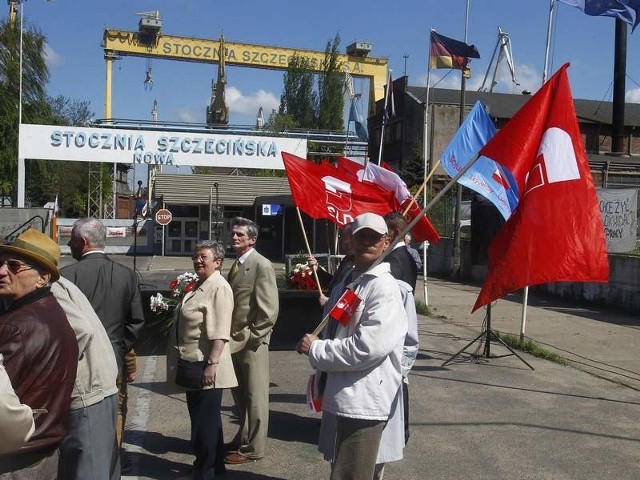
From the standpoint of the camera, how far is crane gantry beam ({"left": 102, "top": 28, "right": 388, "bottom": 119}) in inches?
2031

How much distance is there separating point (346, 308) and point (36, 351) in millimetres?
1490

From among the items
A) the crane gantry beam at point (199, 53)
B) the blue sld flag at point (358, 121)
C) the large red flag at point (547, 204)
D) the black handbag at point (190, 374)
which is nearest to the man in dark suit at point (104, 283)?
the black handbag at point (190, 374)

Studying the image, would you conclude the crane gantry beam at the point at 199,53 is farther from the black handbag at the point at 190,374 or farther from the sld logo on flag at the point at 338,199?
the black handbag at the point at 190,374

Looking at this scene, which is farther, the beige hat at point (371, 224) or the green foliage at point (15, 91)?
the green foliage at point (15, 91)

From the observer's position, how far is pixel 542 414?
23.8ft

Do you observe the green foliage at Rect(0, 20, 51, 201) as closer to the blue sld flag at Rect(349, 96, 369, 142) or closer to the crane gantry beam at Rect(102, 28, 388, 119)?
the crane gantry beam at Rect(102, 28, 388, 119)

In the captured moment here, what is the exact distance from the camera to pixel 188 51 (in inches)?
Result: 2076

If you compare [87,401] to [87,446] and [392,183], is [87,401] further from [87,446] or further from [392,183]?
[392,183]

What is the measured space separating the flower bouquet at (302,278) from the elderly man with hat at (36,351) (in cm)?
732

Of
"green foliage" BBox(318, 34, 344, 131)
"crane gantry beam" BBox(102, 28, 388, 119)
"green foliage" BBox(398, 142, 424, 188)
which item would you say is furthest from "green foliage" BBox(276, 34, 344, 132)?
"green foliage" BBox(398, 142, 424, 188)

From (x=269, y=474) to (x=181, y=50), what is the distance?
166ft

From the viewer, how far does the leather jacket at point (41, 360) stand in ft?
8.68

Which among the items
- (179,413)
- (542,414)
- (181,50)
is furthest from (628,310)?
(181,50)

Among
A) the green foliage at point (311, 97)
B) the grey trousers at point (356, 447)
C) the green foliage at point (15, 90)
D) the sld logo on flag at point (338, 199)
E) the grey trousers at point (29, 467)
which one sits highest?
the green foliage at point (311, 97)
